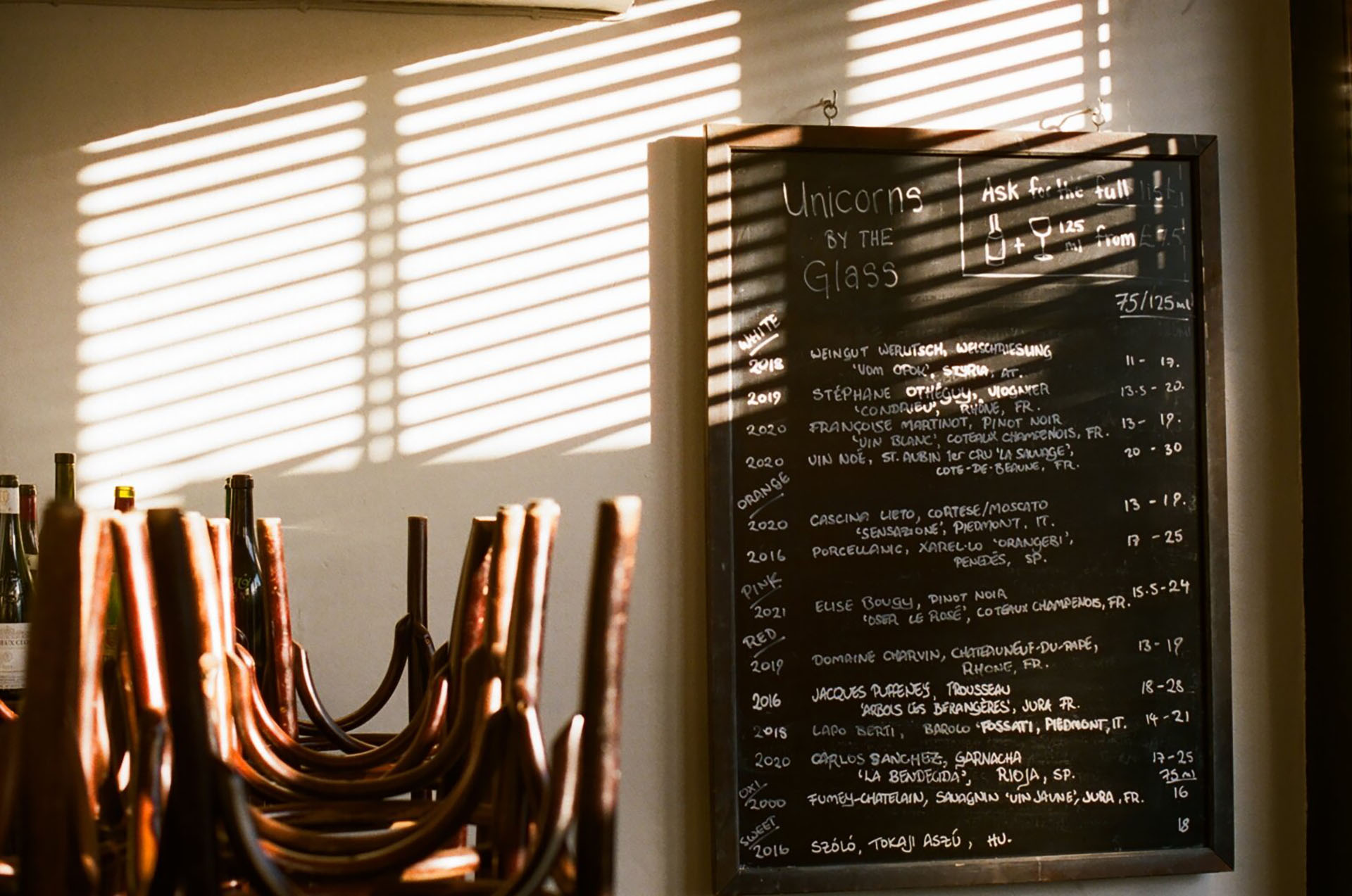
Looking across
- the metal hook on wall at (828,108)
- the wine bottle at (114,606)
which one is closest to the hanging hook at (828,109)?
the metal hook on wall at (828,108)

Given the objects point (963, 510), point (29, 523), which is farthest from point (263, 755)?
point (963, 510)

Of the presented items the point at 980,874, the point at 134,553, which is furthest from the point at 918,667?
the point at 134,553

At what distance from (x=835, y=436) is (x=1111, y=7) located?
3.35 feet

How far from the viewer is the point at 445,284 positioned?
2.17m

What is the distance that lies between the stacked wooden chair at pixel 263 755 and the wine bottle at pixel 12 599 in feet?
1.65

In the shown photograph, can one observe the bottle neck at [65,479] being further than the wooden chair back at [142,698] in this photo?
Yes

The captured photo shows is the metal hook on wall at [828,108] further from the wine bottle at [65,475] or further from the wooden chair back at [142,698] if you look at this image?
the wooden chair back at [142,698]

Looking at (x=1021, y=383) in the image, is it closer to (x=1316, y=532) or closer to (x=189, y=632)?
(x=1316, y=532)

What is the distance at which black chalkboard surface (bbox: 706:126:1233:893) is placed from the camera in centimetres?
218

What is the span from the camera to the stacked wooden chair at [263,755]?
23.0 inches

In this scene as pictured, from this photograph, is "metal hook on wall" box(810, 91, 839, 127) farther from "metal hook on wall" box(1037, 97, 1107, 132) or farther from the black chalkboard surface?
"metal hook on wall" box(1037, 97, 1107, 132)

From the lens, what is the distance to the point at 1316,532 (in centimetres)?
234

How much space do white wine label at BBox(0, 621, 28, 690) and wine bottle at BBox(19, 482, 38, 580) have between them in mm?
90

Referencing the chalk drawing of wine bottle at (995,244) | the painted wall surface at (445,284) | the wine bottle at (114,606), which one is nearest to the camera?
the wine bottle at (114,606)
